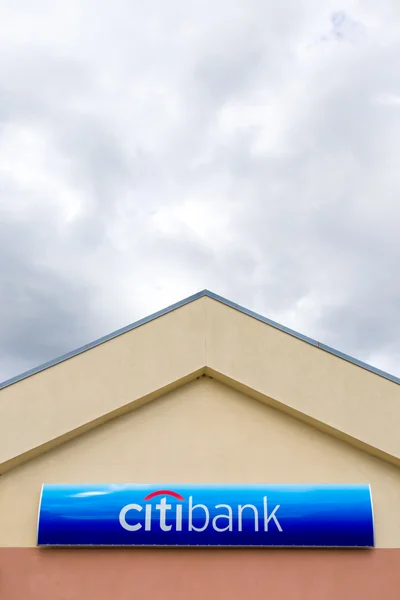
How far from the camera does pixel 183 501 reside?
28.8 ft

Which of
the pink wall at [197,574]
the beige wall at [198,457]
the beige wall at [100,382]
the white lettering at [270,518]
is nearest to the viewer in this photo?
the pink wall at [197,574]

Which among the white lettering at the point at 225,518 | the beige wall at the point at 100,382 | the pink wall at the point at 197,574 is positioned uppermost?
the beige wall at the point at 100,382

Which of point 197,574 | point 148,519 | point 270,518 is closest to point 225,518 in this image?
point 270,518

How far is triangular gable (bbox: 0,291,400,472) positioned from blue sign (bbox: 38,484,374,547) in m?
1.04

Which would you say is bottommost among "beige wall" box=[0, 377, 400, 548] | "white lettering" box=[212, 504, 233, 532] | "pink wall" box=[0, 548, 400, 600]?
"pink wall" box=[0, 548, 400, 600]

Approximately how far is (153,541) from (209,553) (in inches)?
37.3

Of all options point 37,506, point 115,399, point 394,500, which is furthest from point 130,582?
point 394,500

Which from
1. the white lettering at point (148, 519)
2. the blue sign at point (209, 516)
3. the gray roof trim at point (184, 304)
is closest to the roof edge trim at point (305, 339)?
the gray roof trim at point (184, 304)

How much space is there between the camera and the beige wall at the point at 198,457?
900 cm

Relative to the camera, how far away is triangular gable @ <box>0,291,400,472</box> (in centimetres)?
908

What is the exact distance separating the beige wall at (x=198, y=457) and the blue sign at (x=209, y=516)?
28 cm

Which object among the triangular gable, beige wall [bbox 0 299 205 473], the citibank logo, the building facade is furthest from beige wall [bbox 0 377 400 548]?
the citibank logo

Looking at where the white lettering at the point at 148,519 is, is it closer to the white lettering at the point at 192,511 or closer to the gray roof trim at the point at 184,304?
the white lettering at the point at 192,511

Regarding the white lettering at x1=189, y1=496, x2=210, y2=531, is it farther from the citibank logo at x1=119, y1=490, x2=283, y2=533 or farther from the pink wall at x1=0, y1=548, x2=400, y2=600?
the pink wall at x1=0, y1=548, x2=400, y2=600
